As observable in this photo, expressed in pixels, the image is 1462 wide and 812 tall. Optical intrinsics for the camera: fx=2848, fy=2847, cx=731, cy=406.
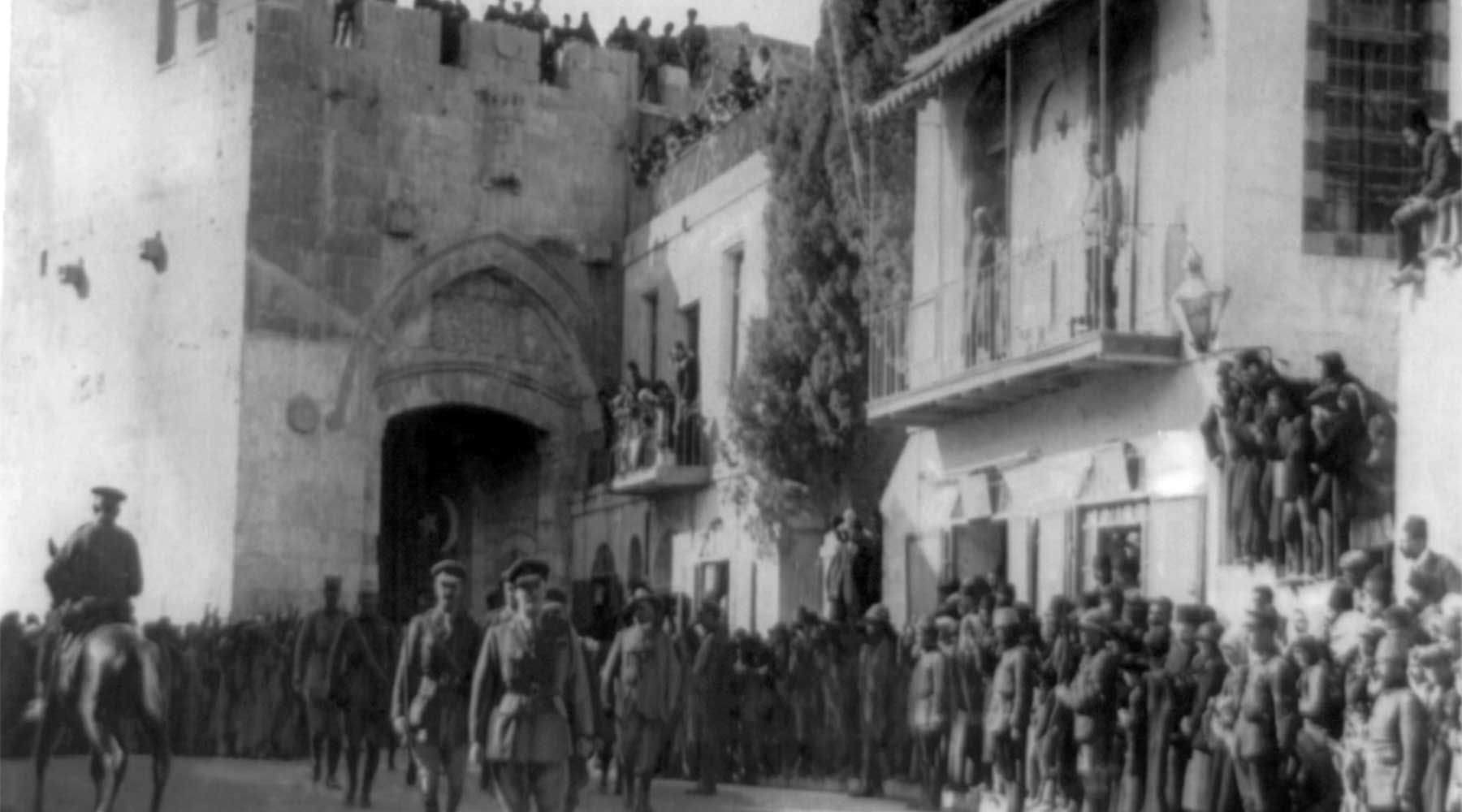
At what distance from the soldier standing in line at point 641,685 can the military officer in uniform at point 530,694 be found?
8.08 ft

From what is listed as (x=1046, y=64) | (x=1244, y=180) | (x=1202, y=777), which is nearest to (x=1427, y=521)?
(x=1202, y=777)

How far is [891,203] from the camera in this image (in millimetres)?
17047

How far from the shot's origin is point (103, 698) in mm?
13773

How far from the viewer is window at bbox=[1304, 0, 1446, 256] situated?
1395 centimetres

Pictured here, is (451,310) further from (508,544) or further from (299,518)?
(508,544)

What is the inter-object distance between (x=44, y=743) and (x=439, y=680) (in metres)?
1.94

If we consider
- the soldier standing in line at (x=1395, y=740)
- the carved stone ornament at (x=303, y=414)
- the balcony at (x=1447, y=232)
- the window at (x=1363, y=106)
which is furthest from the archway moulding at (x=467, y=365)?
the soldier standing in line at (x=1395, y=740)

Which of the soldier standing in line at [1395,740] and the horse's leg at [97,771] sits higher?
the soldier standing in line at [1395,740]

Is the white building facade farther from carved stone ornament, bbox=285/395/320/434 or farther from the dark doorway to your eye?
carved stone ornament, bbox=285/395/320/434

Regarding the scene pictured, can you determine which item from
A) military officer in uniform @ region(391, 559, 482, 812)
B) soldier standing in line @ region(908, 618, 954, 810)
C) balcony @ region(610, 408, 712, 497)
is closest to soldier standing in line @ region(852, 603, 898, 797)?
soldier standing in line @ region(908, 618, 954, 810)

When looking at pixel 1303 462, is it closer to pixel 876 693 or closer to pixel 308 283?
pixel 876 693

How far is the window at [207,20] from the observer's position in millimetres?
17172

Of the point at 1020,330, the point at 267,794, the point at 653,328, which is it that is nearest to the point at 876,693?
the point at 1020,330

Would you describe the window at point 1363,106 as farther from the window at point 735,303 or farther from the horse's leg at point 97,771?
the horse's leg at point 97,771
